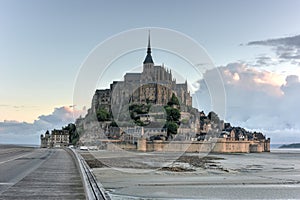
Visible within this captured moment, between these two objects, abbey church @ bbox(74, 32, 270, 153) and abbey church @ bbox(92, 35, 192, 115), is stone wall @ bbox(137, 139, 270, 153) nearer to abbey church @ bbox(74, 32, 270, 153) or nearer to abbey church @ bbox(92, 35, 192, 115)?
abbey church @ bbox(74, 32, 270, 153)

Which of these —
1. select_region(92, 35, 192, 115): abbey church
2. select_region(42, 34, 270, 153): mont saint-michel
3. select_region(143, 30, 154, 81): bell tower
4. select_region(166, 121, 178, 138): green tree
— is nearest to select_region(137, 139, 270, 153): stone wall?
select_region(42, 34, 270, 153): mont saint-michel

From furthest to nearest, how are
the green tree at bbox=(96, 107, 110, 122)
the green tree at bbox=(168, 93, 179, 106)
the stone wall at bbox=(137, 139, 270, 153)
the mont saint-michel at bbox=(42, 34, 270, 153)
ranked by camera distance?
1. the green tree at bbox=(168, 93, 179, 106)
2. the green tree at bbox=(96, 107, 110, 122)
3. the mont saint-michel at bbox=(42, 34, 270, 153)
4. the stone wall at bbox=(137, 139, 270, 153)

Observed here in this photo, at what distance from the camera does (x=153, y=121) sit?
15025 cm

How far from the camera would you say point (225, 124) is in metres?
188

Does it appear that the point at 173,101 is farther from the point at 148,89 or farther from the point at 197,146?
the point at 197,146

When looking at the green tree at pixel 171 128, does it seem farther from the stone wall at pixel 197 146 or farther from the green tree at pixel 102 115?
the green tree at pixel 102 115

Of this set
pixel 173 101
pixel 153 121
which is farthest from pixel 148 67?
pixel 153 121

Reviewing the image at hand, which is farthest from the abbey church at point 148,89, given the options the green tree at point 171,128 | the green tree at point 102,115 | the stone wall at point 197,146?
the stone wall at point 197,146

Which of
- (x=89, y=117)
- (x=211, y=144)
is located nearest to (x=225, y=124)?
(x=211, y=144)

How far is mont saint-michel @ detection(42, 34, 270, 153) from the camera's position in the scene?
141 meters

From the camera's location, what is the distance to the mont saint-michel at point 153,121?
141000 millimetres

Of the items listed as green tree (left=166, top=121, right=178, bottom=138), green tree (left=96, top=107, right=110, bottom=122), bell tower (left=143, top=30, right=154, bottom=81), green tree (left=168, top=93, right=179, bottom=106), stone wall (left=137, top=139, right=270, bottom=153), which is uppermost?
bell tower (left=143, top=30, right=154, bottom=81)

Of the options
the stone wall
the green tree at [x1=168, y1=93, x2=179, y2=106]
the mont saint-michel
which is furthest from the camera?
the green tree at [x1=168, y1=93, x2=179, y2=106]

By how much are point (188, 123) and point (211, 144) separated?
13.0 meters
